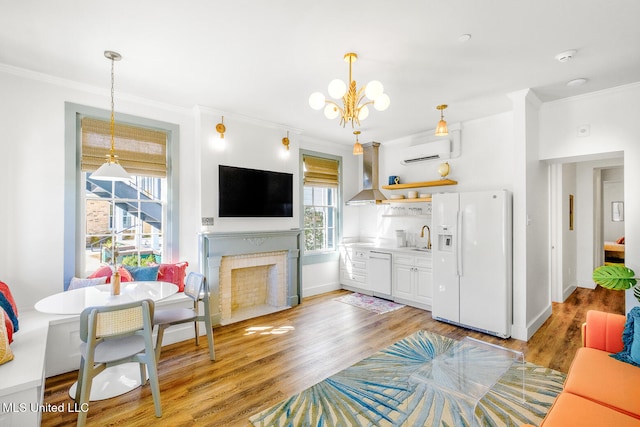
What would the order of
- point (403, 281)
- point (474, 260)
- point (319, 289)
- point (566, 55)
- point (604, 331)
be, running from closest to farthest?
point (604, 331) < point (566, 55) < point (474, 260) < point (403, 281) < point (319, 289)

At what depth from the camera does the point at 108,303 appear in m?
2.32

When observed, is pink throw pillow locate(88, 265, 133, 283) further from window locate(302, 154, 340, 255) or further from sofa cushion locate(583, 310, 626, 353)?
sofa cushion locate(583, 310, 626, 353)

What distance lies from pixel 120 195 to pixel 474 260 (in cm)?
437

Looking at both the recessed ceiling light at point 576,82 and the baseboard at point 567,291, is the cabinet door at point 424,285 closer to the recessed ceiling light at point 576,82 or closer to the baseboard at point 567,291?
the baseboard at point 567,291

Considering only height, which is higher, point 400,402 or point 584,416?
point 584,416

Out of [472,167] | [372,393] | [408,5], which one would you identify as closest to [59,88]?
[408,5]

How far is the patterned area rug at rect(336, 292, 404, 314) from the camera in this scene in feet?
15.1

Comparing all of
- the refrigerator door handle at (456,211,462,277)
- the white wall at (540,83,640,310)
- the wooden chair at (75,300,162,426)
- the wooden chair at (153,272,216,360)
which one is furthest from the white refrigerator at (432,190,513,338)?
the wooden chair at (75,300,162,426)

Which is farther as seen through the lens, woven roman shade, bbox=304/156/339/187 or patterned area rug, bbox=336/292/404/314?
woven roman shade, bbox=304/156/339/187

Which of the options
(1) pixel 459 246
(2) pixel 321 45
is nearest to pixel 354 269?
(1) pixel 459 246

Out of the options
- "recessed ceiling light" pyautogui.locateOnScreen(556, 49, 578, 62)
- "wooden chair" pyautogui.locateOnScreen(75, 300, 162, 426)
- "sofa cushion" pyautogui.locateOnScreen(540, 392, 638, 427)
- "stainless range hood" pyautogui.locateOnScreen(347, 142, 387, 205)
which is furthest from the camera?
"stainless range hood" pyautogui.locateOnScreen(347, 142, 387, 205)

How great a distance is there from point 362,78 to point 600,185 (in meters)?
6.01

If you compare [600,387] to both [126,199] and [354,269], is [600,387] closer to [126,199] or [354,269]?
[354,269]

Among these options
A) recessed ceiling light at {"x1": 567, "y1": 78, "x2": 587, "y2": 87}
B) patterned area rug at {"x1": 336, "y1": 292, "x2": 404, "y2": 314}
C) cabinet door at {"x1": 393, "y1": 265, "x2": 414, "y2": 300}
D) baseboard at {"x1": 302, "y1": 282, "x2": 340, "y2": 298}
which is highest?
recessed ceiling light at {"x1": 567, "y1": 78, "x2": 587, "y2": 87}
